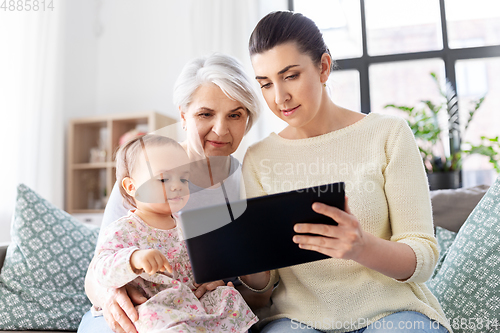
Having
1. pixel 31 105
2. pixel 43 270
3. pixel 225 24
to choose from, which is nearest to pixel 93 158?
pixel 31 105

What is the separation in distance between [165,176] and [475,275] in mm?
948

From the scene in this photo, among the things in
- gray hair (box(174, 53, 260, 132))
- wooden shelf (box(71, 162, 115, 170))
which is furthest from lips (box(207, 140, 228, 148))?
wooden shelf (box(71, 162, 115, 170))

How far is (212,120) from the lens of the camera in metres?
1.14

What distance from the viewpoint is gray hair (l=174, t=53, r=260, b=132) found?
3.66 ft

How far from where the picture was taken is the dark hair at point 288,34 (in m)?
1.07

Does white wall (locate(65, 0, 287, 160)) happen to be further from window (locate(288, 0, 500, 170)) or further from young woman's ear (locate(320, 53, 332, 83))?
young woman's ear (locate(320, 53, 332, 83))

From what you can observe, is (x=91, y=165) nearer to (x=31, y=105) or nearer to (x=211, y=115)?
(x=31, y=105)

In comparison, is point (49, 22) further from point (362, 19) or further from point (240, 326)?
point (240, 326)

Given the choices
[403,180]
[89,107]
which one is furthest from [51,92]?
[403,180]

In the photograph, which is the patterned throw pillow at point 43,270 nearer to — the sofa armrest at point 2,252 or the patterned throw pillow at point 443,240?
the sofa armrest at point 2,252

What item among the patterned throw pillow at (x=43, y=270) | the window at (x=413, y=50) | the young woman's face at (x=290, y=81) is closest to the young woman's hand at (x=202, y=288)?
the young woman's face at (x=290, y=81)

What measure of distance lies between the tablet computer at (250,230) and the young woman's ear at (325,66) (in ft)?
1.58

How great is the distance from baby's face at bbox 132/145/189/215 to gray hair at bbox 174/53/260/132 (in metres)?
0.31

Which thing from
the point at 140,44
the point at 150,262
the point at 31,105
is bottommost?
the point at 150,262
